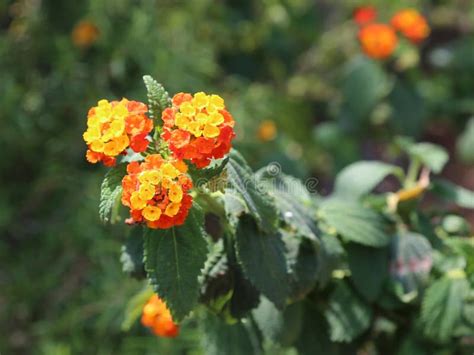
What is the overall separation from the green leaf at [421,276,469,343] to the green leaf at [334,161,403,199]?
369mm

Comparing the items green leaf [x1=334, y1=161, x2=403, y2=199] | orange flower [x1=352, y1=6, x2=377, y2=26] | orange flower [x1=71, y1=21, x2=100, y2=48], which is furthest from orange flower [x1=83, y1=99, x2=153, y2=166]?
orange flower [x1=352, y1=6, x2=377, y2=26]

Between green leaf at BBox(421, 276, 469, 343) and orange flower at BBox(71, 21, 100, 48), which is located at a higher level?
orange flower at BBox(71, 21, 100, 48)

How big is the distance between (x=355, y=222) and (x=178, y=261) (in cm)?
45

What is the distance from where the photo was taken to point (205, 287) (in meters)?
1.27

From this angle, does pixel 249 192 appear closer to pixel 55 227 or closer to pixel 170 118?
pixel 170 118

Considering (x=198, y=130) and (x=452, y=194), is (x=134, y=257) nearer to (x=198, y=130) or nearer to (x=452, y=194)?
(x=198, y=130)

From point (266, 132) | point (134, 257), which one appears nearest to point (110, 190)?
point (134, 257)

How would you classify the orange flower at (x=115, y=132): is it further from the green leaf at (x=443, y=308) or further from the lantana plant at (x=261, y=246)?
the green leaf at (x=443, y=308)

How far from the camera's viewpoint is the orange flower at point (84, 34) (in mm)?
2580

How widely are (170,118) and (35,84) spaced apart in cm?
162

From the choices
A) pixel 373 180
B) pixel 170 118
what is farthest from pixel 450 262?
pixel 170 118

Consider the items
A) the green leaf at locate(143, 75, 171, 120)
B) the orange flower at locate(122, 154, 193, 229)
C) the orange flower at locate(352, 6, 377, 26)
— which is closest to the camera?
the orange flower at locate(122, 154, 193, 229)

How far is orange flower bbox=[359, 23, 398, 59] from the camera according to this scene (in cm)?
286

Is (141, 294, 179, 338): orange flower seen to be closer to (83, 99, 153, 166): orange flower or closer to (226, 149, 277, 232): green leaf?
(226, 149, 277, 232): green leaf
